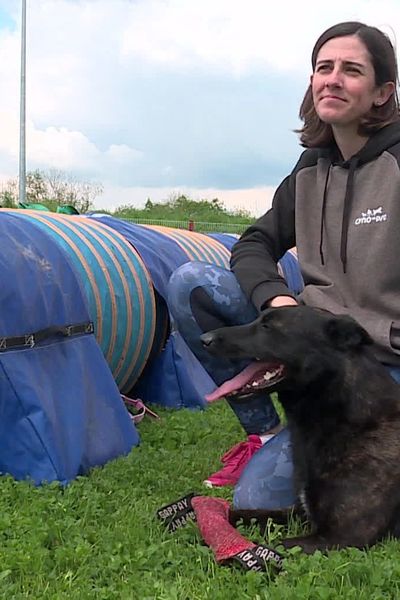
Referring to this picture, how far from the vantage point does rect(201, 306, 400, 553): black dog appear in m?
2.42

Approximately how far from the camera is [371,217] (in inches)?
111

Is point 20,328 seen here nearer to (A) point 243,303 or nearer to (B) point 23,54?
(A) point 243,303

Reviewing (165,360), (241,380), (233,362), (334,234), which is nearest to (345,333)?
(241,380)

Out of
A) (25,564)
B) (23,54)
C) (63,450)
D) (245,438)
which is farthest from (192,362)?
(23,54)

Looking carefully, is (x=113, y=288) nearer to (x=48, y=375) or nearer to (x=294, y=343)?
(x=48, y=375)

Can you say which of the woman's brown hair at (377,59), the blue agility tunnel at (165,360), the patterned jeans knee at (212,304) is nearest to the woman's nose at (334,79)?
the woman's brown hair at (377,59)

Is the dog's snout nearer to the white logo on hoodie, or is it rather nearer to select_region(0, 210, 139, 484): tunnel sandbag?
the white logo on hoodie

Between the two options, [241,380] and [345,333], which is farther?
[241,380]

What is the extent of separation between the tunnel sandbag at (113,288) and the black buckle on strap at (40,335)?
492 millimetres

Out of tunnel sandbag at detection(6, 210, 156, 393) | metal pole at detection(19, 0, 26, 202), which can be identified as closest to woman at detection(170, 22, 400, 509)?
tunnel sandbag at detection(6, 210, 156, 393)

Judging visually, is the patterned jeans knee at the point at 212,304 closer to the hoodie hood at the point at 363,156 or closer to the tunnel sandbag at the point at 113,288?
the hoodie hood at the point at 363,156

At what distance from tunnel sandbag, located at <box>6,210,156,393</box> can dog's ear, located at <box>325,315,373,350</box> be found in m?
1.85

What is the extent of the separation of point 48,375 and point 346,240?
4.43 feet

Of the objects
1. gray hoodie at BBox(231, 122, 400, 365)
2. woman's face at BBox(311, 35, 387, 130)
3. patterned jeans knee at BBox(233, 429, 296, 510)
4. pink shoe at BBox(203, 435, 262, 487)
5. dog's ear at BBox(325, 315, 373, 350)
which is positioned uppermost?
woman's face at BBox(311, 35, 387, 130)
